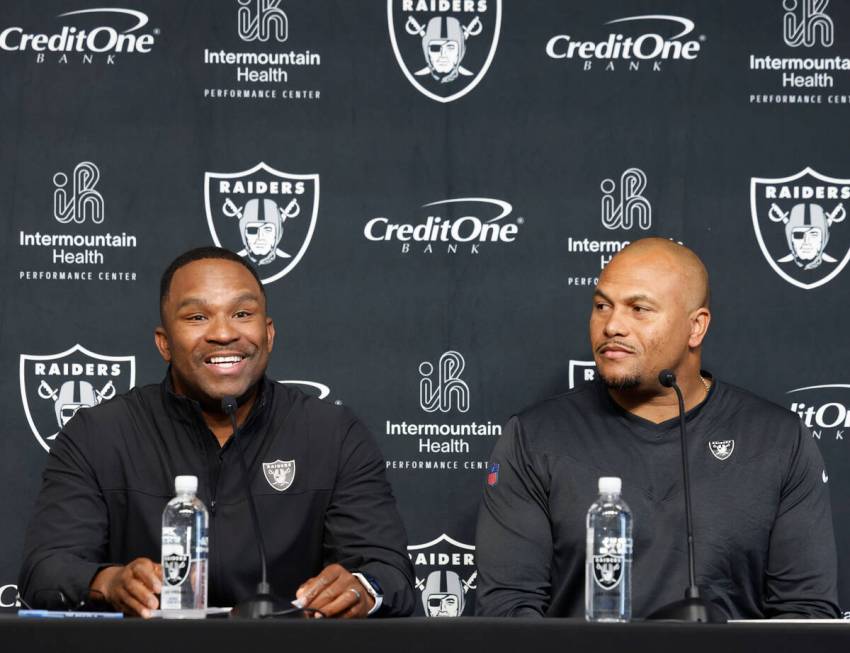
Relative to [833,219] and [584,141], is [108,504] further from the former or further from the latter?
[833,219]

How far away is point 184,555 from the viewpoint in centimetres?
221

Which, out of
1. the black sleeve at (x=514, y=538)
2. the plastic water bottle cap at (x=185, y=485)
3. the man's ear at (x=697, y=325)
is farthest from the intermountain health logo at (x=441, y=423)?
the plastic water bottle cap at (x=185, y=485)

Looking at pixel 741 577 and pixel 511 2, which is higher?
pixel 511 2

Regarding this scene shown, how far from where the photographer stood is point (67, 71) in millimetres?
3643

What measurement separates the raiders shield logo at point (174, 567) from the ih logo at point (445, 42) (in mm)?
1882

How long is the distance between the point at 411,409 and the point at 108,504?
101cm

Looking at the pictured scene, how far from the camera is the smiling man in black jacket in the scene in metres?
2.85

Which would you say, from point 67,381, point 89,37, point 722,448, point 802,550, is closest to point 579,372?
point 722,448

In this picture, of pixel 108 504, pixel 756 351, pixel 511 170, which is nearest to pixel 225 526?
pixel 108 504

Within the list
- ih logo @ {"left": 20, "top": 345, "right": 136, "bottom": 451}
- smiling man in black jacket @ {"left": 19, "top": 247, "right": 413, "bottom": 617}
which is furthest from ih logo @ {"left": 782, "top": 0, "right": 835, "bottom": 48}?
ih logo @ {"left": 20, "top": 345, "right": 136, "bottom": 451}

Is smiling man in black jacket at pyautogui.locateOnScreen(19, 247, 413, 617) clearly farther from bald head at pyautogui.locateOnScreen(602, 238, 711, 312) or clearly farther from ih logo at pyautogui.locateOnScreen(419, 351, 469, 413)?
bald head at pyautogui.locateOnScreen(602, 238, 711, 312)

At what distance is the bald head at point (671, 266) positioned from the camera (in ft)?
10.4

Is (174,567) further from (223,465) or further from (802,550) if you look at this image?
(802,550)

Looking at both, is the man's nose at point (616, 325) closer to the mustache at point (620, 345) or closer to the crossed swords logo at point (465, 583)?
the mustache at point (620, 345)
